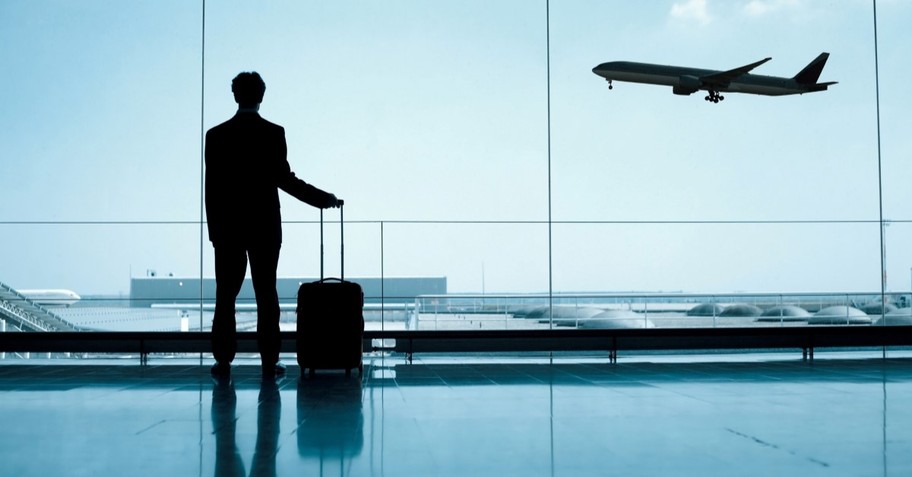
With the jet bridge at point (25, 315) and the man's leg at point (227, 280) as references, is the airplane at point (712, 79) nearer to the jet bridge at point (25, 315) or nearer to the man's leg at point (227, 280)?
the man's leg at point (227, 280)

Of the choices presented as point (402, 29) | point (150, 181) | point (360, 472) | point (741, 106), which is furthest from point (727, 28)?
point (360, 472)

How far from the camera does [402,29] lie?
6.88 m

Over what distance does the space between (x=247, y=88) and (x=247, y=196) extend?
461 mm

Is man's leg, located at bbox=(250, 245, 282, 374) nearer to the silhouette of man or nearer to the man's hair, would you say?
the silhouette of man

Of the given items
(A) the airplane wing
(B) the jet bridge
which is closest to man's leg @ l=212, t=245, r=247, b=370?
(B) the jet bridge

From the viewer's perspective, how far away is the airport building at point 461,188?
4.05 metres

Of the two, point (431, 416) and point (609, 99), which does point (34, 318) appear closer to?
point (609, 99)

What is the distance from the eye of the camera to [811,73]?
19.5 m

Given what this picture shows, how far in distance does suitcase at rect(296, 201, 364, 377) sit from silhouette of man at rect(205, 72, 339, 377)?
20 centimetres

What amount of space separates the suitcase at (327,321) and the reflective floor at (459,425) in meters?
0.13

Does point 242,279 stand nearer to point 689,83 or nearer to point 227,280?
point 227,280

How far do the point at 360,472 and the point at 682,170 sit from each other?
6809 mm

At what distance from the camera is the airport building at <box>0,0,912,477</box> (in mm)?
4055

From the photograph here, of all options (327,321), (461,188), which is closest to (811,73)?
(461,188)
